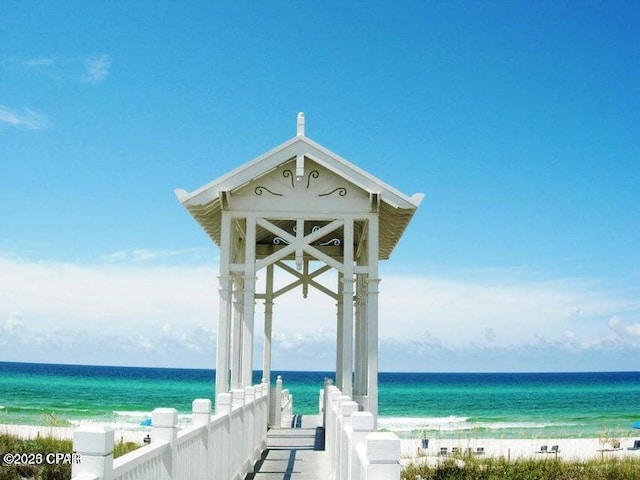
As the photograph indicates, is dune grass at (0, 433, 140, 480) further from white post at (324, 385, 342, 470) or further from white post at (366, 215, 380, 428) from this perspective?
white post at (366, 215, 380, 428)

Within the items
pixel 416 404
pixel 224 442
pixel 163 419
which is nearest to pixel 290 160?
pixel 224 442

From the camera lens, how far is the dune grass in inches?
461

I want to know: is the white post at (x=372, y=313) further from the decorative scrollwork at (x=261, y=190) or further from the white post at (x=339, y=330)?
the white post at (x=339, y=330)

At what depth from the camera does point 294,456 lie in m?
11.8

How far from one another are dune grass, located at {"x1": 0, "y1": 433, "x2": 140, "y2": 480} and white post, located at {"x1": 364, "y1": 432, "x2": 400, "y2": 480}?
8.97 m

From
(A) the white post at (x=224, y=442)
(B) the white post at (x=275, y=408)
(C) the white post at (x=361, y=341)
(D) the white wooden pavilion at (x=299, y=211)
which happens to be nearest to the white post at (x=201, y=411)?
(A) the white post at (x=224, y=442)

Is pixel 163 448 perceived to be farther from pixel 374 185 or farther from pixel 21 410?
pixel 21 410

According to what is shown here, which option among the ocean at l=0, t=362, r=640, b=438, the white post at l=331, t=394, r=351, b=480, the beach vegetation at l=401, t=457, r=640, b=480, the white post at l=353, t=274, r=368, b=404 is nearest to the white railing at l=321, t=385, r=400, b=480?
the white post at l=331, t=394, r=351, b=480

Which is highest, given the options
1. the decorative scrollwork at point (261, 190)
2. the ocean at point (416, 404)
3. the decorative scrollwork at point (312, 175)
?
the decorative scrollwork at point (312, 175)

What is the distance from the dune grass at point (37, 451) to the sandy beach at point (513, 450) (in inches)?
251

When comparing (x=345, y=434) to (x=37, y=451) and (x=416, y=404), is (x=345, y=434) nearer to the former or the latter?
(x=37, y=451)

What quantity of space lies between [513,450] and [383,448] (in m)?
18.6

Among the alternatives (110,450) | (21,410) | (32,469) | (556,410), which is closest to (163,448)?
(110,450)

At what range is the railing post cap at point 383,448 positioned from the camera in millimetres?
3938
